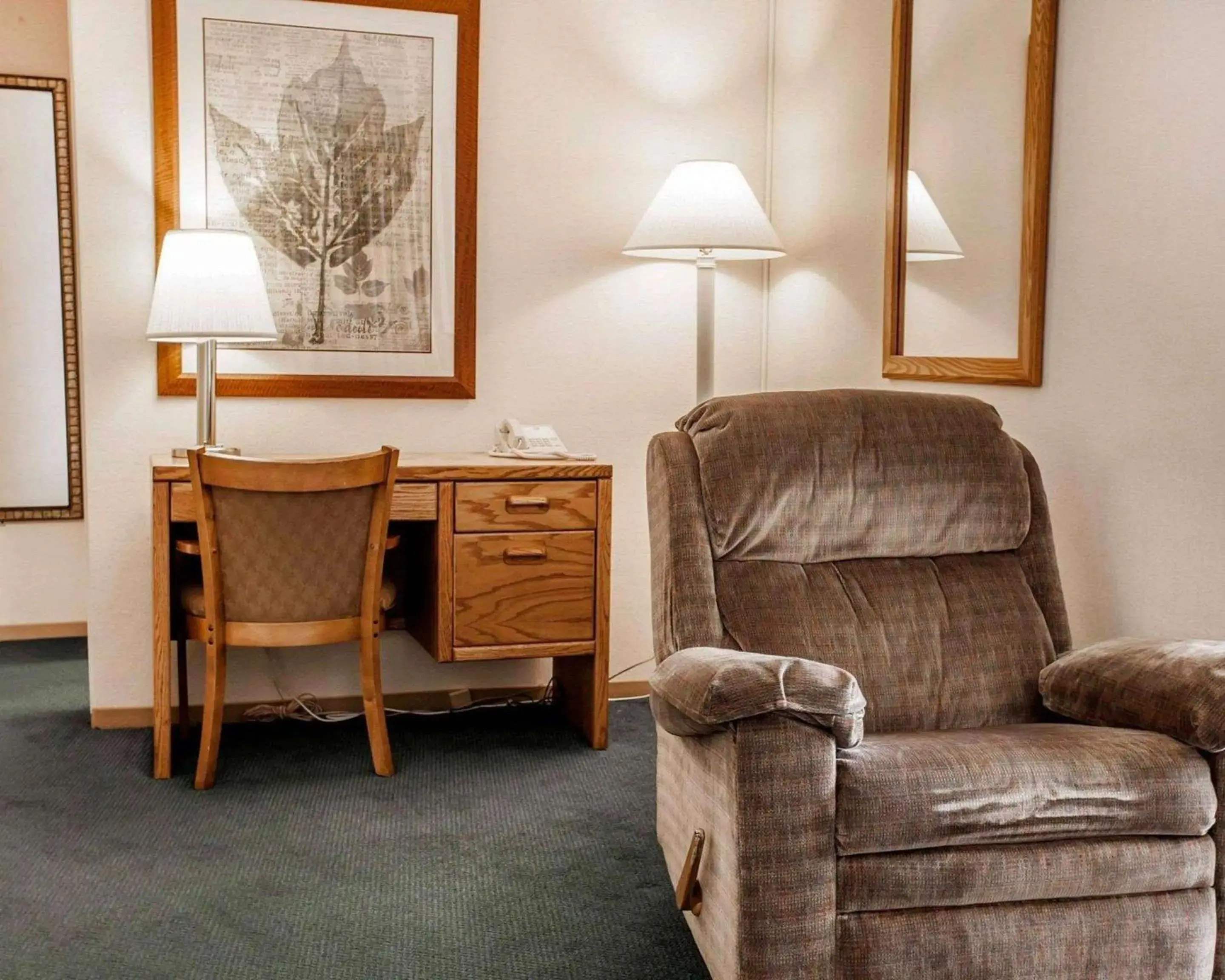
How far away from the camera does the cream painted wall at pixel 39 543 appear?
15.0 ft

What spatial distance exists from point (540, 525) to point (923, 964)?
176 cm

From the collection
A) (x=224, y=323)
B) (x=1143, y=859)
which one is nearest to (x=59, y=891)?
(x=224, y=323)

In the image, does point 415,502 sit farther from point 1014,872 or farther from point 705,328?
point 1014,872

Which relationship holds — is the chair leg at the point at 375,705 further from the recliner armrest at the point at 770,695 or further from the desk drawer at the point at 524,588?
→ the recliner armrest at the point at 770,695

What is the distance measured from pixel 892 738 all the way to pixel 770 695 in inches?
13.9

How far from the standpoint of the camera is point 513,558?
3256 mm

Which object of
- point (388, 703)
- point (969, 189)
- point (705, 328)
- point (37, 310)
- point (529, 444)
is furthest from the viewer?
point (37, 310)

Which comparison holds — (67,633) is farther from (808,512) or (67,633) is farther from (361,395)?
(808,512)

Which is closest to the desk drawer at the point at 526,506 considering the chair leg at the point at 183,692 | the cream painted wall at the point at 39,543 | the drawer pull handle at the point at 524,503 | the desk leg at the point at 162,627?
the drawer pull handle at the point at 524,503

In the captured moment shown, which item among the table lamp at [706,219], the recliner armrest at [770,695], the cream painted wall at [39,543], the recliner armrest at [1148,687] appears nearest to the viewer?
the recliner armrest at [770,695]

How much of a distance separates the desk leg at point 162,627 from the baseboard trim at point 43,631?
74.9 inches

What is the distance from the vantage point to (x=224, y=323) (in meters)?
3.06

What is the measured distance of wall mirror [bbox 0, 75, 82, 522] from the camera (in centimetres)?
460

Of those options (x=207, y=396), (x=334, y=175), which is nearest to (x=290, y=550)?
(x=207, y=396)
